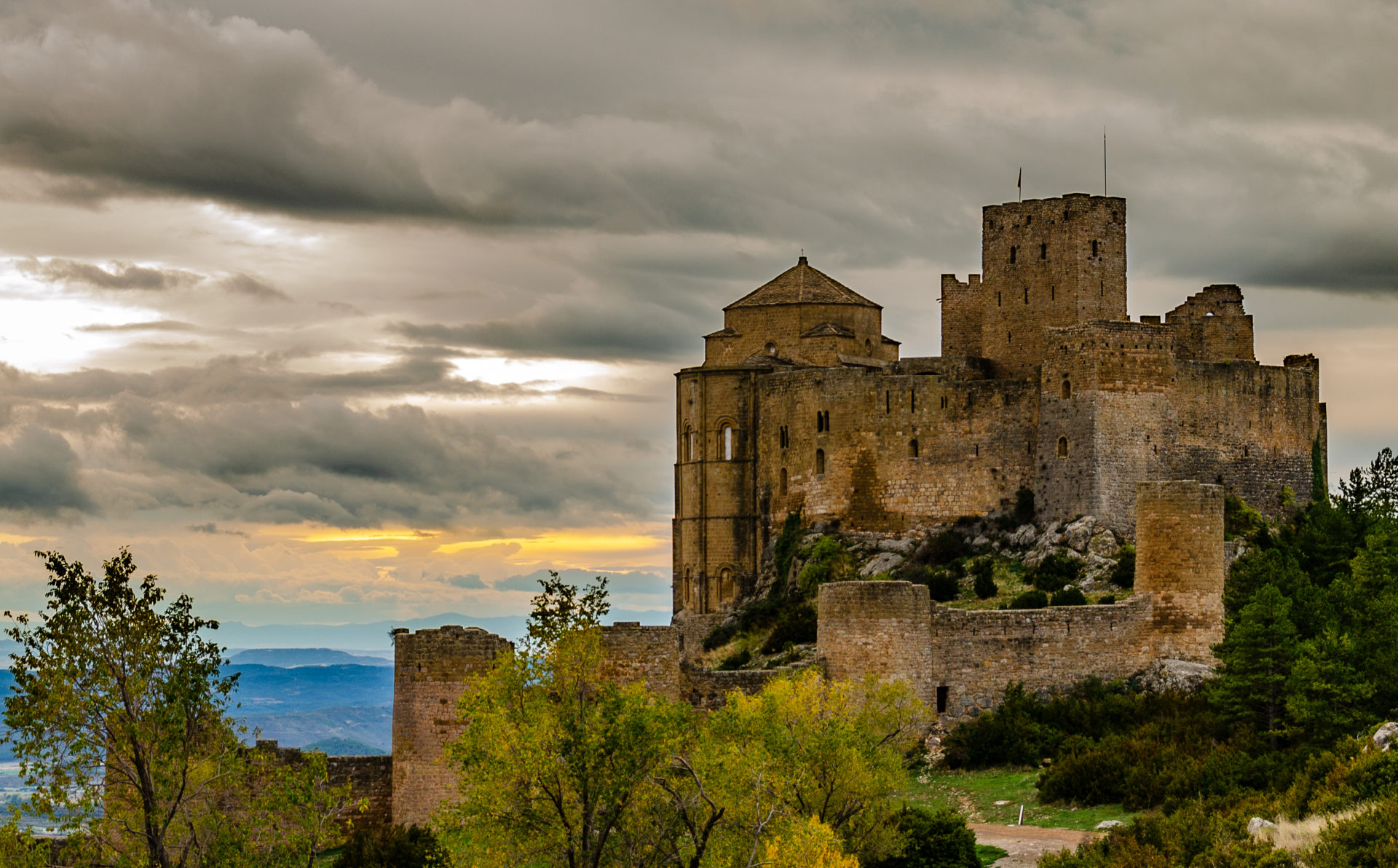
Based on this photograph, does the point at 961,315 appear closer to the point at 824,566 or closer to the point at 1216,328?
the point at 1216,328

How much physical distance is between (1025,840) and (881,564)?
22.1m

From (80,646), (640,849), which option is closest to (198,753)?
(80,646)

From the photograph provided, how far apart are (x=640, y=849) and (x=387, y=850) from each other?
24.0 feet

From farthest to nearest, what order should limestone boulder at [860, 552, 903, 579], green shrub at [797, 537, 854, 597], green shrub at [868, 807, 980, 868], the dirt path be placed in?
limestone boulder at [860, 552, 903, 579], green shrub at [797, 537, 854, 597], the dirt path, green shrub at [868, 807, 980, 868]

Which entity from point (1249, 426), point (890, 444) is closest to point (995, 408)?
point (890, 444)

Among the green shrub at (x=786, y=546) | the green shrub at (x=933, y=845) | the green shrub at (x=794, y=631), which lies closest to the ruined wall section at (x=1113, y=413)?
the green shrub at (x=794, y=631)

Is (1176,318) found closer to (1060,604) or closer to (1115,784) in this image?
(1060,604)

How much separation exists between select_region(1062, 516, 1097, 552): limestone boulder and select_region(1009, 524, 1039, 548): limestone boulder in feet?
4.33

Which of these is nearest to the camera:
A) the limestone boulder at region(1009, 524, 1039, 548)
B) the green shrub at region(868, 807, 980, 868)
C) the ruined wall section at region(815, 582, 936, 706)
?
the green shrub at region(868, 807, 980, 868)

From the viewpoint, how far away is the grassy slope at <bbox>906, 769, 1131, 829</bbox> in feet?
110

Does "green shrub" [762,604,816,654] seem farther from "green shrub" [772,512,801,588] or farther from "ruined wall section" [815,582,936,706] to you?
"ruined wall section" [815,582,936,706]

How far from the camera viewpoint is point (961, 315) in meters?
60.3

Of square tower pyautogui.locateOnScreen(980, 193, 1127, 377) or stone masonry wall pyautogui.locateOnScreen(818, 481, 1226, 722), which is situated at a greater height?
square tower pyautogui.locateOnScreen(980, 193, 1127, 377)

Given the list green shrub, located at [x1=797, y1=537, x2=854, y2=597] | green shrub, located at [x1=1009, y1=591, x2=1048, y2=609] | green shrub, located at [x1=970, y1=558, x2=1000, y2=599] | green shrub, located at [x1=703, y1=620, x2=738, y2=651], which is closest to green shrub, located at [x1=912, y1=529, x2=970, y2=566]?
green shrub, located at [x1=970, y1=558, x2=1000, y2=599]
